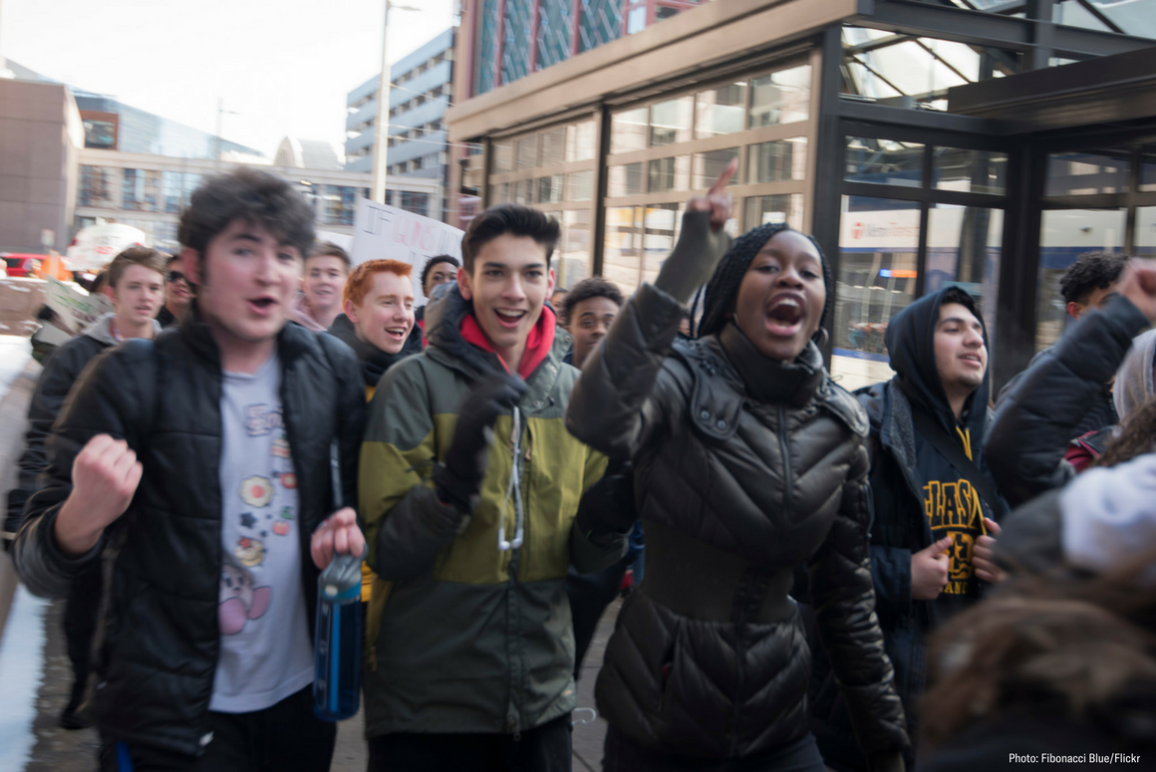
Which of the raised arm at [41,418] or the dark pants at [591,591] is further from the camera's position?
Result: the raised arm at [41,418]

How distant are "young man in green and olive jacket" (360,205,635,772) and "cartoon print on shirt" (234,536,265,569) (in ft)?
0.94

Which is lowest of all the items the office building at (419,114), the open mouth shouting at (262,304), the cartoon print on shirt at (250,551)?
the cartoon print on shirt at (250,551)

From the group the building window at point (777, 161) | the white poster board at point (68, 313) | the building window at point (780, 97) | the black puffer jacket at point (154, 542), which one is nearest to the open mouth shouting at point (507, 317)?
the black puffer jacket at point (154, 542)

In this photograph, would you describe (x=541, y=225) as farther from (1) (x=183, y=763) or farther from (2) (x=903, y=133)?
(2) (x=903, y=133)

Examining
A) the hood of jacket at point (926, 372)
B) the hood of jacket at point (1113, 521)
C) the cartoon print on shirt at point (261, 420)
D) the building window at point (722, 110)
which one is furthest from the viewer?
the building window at point (722, 110)

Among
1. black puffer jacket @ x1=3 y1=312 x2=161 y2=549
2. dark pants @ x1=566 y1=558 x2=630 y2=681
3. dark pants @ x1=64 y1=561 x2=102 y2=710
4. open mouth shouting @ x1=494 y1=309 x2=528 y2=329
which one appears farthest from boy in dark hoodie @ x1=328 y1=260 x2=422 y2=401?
open mouth shouting @ x1=494 y1=309 x2=528 y2=329

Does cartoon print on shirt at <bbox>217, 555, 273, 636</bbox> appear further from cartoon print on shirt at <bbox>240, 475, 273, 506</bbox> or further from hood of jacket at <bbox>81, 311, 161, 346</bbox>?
hood of jacket at <bbox>81, 311, 161, 346</bbox>

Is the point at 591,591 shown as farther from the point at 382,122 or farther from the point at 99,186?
the point at 99,186

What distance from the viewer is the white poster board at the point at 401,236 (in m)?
7.46

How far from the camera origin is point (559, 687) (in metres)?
2.46

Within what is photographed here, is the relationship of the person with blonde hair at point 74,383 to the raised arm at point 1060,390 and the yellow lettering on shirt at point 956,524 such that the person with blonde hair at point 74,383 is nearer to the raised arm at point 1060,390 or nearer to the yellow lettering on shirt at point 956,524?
the yellow lettering on shirt at point 956,524

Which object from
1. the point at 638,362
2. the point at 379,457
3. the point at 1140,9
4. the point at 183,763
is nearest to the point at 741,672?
the point at 638,362

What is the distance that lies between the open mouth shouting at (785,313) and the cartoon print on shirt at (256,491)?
124 centimetres

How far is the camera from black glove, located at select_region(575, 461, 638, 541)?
7.84ft
